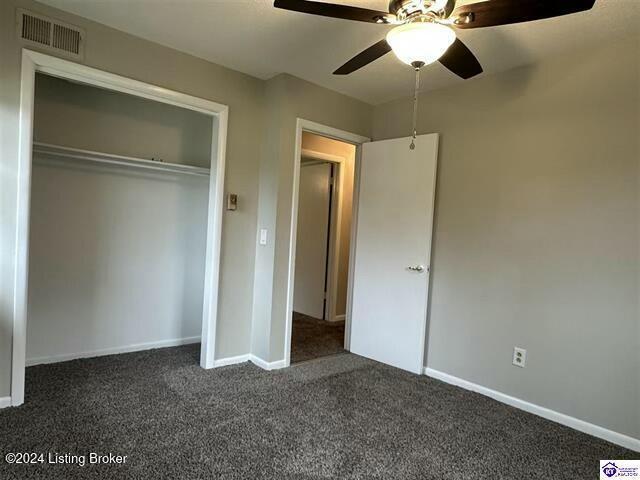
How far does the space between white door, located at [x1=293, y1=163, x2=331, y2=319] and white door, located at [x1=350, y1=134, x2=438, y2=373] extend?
1.40 metres

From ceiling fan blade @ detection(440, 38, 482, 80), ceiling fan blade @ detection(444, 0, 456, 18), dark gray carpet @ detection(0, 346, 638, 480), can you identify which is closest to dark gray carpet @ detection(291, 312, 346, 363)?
dark gray carpet @ detection(0, 346, 638, 480)

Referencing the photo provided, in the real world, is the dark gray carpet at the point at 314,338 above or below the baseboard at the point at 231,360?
below

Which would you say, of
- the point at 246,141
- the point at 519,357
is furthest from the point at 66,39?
Result: the point at 519,357

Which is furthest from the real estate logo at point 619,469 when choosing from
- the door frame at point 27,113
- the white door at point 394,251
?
the door frame at point 27,113

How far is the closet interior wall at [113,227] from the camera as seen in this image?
3.00 meters

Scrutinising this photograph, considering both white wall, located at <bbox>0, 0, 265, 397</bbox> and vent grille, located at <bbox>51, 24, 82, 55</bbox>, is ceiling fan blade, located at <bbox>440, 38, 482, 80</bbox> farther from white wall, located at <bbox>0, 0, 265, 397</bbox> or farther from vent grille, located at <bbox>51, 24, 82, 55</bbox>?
vent grille, located at <bbox>51, 24, 82, 55</bbox>

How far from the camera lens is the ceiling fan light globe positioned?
1601mm

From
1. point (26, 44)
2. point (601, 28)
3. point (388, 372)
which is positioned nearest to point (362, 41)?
point (601, 28)

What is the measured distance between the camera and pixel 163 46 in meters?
2.80

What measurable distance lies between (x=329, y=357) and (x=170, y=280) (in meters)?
1.60

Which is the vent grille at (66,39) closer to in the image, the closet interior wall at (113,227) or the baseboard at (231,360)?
the closet interior wall at (113,227)

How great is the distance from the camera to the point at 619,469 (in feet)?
6.89

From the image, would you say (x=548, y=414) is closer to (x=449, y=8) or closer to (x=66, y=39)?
(x=449, y=8)

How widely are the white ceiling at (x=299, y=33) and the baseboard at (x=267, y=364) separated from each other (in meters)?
2.32
